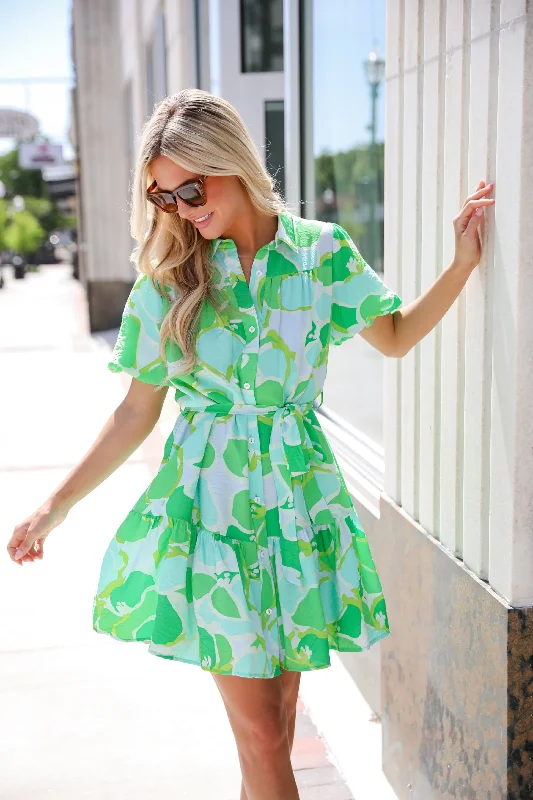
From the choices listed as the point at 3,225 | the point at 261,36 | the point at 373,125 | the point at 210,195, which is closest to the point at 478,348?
the point at 210,195

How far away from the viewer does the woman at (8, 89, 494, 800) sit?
2096mm

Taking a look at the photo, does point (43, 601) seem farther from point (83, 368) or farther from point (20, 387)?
point (83, 368)

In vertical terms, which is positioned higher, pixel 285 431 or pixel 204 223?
pixel 204 223

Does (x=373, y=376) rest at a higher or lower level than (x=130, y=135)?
lower

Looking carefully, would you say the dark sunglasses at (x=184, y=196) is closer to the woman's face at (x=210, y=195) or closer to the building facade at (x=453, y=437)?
the woman's face at (x=210, y=195)

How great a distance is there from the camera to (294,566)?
2.12m

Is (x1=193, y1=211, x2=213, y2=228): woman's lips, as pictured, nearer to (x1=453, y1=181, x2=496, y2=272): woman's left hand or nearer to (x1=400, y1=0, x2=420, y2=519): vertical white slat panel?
(x1=453, y1=181, x2=496, y2=272): woman's left hand

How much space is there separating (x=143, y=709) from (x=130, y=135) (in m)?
13.6

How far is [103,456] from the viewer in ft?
7.45

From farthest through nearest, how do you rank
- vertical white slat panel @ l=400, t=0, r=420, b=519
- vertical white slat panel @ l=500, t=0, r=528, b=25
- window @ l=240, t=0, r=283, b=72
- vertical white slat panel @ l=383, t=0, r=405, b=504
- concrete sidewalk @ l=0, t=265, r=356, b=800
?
window @ l=240, t=0, r=283, b=72, concrete sidewalk @ l=0, t=265, r=356, b=800, vertical white slat panel @ l=383, t=0, r=405, b=504, vertical white slat panel @ l=400, t=0, r=420, b=519, vertical white slat panel @ l=500, t=0, r=528, b=25

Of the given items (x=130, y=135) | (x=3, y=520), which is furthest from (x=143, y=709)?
(x=130, y=135)

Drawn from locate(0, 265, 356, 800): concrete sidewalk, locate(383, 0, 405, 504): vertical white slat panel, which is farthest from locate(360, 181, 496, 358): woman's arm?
locate(0, 265, 356, 800): concrete sidewalk

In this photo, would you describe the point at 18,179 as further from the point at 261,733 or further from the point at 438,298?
the point at 261,733

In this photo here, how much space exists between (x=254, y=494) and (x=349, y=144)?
115 inches
